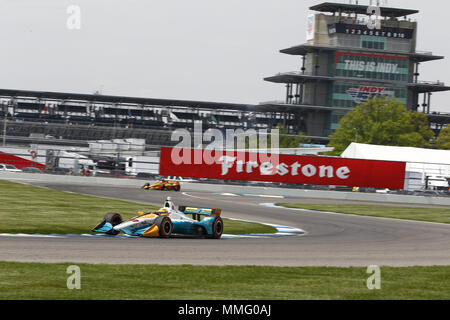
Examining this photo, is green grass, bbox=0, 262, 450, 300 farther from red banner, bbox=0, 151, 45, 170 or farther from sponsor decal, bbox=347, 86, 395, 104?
A: sponsor decal, bbox=347, 86, 395, 104

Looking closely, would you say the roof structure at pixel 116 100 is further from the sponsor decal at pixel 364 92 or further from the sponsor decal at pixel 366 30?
the sponsor decal at pixel 366 30

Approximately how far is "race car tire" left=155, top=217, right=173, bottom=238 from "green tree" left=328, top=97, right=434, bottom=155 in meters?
73.6

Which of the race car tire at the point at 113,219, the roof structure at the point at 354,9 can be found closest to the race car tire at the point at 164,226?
the race car tire at the point at 113,219

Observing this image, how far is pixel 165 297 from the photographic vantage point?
28.3 ft

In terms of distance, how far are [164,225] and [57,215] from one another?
15.8 ft

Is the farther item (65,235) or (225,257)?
(65,235)

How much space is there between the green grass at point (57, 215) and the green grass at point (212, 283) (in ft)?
19.8

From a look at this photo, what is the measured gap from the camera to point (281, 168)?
47.8 metres

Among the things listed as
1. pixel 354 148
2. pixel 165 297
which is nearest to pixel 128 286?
pixel 165 297

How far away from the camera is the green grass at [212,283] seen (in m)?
8.86

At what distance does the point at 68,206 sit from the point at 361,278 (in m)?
14.6

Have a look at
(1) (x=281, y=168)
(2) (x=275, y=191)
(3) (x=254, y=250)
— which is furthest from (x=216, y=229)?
(1) (x=281, y=168)

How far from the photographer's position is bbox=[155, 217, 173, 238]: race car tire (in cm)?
1652
